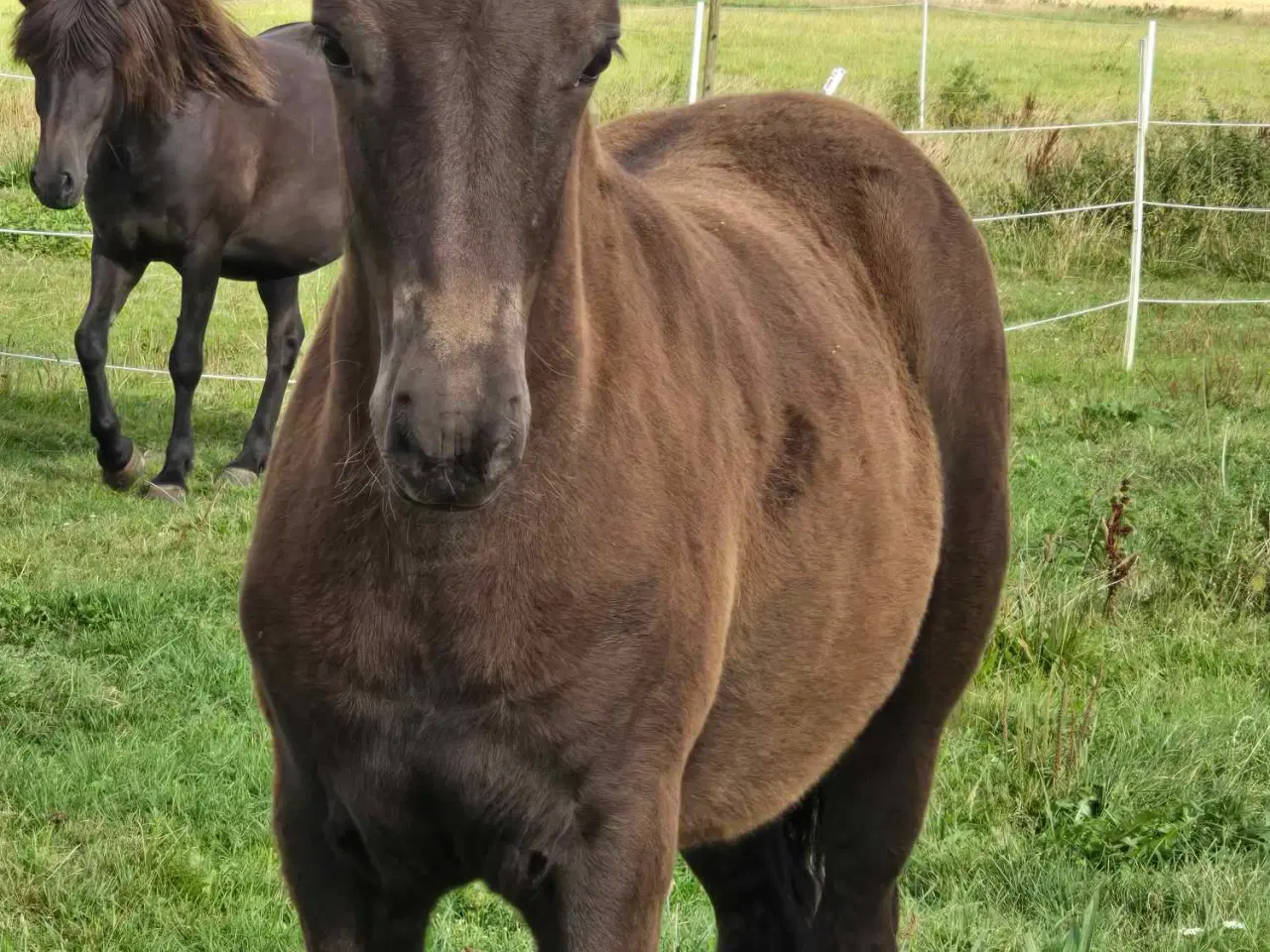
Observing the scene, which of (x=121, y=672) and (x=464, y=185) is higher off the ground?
(x=464, y=185)

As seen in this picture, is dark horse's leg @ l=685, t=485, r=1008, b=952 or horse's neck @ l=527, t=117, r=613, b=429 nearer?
horse's neck @ l=527, t=117, r=613, b=429

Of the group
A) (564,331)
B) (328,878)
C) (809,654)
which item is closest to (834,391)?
(809,654)

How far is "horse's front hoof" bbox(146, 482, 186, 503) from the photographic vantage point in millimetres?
6788

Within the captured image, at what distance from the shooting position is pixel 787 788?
2.50 metres

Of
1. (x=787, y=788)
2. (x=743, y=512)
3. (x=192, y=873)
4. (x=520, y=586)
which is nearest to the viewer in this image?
(x=520, y=586)

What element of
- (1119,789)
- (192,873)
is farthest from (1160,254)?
(192,873)

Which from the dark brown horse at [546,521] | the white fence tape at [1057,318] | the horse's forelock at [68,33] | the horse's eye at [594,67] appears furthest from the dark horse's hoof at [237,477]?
the horse's eye at [594,67]

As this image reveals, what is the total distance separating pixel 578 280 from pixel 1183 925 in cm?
214

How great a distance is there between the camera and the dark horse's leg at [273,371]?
7406 millimetres

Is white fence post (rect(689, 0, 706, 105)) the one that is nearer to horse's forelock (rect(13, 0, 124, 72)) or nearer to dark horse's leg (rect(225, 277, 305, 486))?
dark horse's leg (rect(225, 277, 305, 486))

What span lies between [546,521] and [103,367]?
569 centimetres

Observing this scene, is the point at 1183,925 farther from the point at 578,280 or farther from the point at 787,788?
the point at 578,280

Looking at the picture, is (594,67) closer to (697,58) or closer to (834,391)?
(834,391)

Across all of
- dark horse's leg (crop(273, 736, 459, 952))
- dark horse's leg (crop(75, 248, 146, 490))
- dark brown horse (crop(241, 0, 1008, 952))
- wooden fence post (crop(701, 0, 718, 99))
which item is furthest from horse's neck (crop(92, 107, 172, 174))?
dark horse's leg (crop(273, 736, 459, 952))
